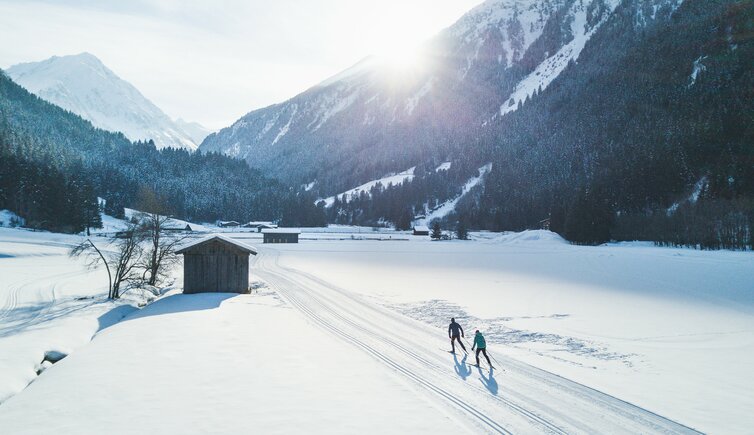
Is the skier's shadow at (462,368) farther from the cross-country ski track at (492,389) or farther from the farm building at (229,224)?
the farm building at (229,224)

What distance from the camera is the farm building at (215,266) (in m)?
34.2

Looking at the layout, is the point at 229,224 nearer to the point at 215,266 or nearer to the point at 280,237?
the point at 280,237

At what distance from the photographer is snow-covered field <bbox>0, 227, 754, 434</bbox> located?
12328 millimetres

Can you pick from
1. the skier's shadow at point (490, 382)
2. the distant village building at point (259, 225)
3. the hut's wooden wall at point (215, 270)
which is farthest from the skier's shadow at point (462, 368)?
the distant village building at point (259, 225)

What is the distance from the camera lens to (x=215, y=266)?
34.6 metres

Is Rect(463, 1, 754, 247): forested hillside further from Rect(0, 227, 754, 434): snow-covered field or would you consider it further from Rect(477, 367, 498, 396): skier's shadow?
Rect(477, 367, 498, 396): skier's shadow

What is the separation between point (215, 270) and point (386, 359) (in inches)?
841

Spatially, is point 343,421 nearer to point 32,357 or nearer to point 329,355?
point 329,355

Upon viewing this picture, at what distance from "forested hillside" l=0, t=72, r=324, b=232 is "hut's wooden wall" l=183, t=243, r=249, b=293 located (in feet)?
226

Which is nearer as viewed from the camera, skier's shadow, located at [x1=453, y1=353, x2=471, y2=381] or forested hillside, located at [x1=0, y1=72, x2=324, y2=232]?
skier's shadow, located at [x1=453, y1=353, x2=471, y2=381]

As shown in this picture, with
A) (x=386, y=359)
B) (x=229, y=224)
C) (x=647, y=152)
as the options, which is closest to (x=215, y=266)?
(x=386, y=359)

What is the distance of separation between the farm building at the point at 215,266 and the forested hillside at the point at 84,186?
2718 inches

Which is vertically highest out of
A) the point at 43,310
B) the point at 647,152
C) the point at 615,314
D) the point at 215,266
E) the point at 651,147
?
the point at 651,147

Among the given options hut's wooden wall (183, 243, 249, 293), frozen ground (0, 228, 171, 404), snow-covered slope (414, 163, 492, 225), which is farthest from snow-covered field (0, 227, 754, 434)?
snow-covered slope (414, 163, 492, 225)
